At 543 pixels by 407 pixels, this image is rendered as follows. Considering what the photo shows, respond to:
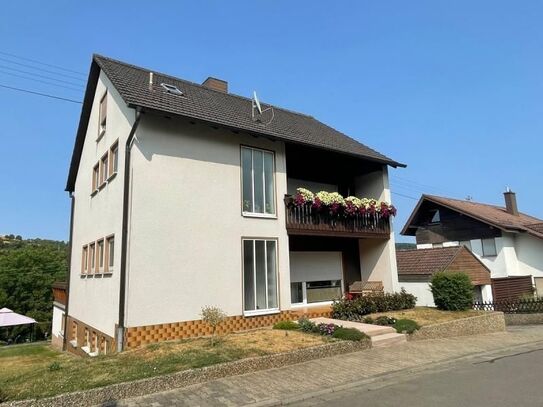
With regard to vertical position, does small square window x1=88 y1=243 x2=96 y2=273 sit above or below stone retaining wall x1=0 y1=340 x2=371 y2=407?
above

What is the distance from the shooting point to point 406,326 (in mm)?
11594

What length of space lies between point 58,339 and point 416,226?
26.6 m

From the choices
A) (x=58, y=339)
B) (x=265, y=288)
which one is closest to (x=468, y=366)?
(x=265, y=288)

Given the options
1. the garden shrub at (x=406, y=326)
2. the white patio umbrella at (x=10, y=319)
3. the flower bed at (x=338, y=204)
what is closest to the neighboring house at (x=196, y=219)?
the flower bed at (x=338, y=204)

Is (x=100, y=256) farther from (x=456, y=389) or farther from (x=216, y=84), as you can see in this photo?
(x=456, y=389)

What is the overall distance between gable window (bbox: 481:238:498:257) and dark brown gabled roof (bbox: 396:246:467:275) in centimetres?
587

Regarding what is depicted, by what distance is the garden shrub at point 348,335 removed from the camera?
998cm

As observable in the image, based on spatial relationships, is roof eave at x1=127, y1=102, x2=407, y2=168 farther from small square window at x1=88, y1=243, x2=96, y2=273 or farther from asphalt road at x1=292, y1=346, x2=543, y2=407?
asphalt road at x1=292, y1=346, x2=543, y2=407

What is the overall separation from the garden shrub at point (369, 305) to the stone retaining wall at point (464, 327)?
2.11m

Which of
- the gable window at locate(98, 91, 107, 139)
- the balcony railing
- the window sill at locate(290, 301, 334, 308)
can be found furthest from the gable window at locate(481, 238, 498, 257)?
the gable window at locate(98, 91, 107, 139)

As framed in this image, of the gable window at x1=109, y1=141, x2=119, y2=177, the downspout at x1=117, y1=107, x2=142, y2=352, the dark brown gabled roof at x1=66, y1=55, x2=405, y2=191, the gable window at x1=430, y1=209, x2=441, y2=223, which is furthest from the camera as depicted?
the gable window at x1=430, y1=209, x2=441, y2=223

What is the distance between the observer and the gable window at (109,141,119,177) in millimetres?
12142

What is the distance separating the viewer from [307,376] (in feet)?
25.0

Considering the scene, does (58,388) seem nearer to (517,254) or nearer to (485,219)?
(485,219)
